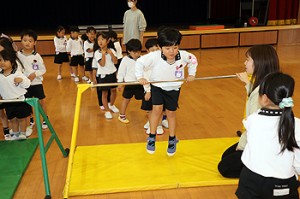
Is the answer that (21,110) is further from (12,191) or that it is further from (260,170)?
(260,170)

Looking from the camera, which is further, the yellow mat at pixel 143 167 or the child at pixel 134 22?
the child at pixel 134 22

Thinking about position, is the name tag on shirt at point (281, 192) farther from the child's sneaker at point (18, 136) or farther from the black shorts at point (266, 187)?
the child's sneaker at point (18, 136)

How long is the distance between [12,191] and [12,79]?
1.12 meters

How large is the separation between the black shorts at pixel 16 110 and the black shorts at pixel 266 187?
236 centimetres

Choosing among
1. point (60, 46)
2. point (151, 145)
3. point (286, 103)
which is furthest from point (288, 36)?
point (286, 103)

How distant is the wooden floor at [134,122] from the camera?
8.36ft

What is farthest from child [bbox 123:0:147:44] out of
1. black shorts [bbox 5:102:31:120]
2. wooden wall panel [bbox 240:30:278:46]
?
wooden wall panel [bbox 240:30:278:46]

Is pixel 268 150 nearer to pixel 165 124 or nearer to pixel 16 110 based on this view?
pixel 165 124

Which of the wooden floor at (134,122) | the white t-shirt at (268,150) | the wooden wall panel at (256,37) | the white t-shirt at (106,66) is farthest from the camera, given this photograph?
the wooden wall panel at (256,37)

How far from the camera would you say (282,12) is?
994 centimetres

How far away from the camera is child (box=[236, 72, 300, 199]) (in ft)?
5.18

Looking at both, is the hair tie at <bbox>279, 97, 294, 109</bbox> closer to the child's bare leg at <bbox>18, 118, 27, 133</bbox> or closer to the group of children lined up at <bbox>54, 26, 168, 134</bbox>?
the group of children lined up at <bbox>54, 26, 168, 134</bbox>

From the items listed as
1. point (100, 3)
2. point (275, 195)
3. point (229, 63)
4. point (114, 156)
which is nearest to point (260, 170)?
point (275, 195)

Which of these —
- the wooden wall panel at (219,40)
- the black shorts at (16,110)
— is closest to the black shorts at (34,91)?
the black shorts at (16,110)
